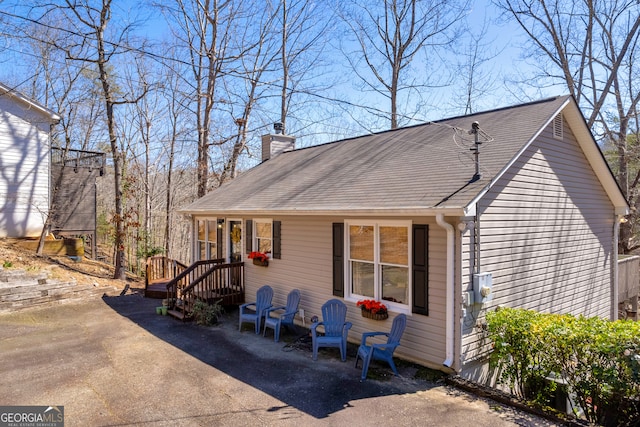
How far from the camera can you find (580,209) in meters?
8.27

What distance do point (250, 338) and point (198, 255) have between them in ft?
15.9

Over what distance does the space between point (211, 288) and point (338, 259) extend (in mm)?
3802

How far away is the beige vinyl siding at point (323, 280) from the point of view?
5.88m

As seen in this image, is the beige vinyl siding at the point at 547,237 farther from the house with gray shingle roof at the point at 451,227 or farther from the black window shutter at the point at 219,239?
the black window shutter at the point at 219,239

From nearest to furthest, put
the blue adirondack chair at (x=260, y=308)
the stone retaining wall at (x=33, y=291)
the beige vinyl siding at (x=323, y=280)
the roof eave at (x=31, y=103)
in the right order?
the beige vinyl siding at (x=323, y=280) < the blue adirondack chair at (x=260, y=308) < the stone retaining wall at (x=33, y=291) < the roof eave at (x=31, y=103)

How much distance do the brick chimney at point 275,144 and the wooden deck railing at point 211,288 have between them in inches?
206

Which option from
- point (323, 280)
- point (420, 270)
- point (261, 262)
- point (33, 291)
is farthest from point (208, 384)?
point (33, 291)

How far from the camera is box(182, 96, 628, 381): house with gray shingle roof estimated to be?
5.80m

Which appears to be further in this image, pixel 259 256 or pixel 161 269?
pixel 161 269

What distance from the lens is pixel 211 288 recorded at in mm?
9500

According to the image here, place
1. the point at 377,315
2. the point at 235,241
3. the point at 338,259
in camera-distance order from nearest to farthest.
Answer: the point at 377,315 < the point at 338,259 < the point at 235,241

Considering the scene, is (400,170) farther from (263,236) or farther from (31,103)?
(31,103)

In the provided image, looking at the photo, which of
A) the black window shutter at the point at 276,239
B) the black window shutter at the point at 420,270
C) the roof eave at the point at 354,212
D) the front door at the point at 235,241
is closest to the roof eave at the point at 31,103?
the roof eave at the point at 354,212

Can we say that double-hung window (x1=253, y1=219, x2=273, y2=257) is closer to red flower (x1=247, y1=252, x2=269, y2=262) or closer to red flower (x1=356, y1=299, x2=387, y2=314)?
red flower (x1=247, y1=252, x2=269, y2=262)
